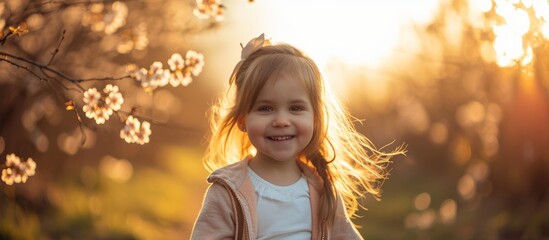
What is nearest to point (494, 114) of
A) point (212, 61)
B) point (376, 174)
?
point (212, 61)

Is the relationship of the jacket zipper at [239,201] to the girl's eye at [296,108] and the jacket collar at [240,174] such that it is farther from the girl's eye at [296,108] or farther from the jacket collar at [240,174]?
the girl's eye at [296,108]

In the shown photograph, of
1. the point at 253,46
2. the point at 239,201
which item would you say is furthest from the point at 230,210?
the point at 253,46

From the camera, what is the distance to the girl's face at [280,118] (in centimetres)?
298

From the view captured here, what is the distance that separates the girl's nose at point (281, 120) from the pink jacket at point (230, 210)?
0.75ft

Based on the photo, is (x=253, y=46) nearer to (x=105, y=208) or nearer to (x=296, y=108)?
(x=296, y=108)

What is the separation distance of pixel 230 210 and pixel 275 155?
246 millimetres

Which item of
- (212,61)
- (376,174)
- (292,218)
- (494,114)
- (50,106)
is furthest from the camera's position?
(212,61)

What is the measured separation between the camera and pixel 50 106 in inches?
332

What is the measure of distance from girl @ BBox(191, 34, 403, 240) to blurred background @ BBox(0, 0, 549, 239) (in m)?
1.99

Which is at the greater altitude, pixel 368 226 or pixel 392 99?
pixel 392 99

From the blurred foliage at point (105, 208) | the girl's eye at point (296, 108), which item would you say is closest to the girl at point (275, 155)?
the girl's eye at point (296, 108)

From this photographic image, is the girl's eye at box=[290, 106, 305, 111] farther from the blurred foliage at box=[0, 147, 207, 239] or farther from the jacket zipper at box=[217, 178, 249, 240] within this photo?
the blurred foliage at box=[0, 147, 207, 239]

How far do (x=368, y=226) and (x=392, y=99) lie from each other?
4816mm

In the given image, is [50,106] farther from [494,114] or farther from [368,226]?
[494,114]
